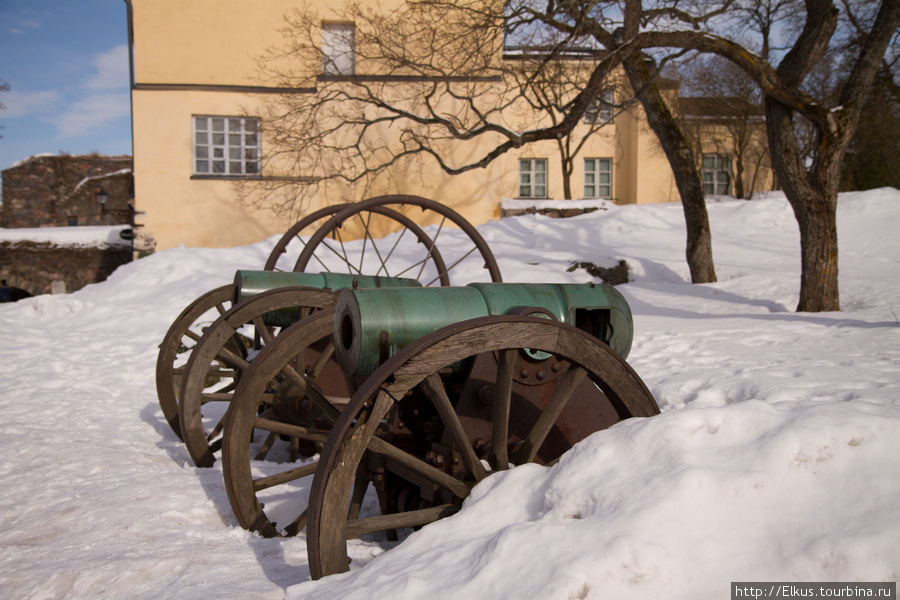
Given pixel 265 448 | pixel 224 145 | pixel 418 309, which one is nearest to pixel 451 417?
pixel 418 309

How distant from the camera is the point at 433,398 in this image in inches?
94.4

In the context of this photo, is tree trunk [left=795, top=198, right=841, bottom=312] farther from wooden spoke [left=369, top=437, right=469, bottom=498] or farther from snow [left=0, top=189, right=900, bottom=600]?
wooden spoke [left=369, top=437, right=469, bottom=498]

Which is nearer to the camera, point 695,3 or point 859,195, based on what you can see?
point 695,3

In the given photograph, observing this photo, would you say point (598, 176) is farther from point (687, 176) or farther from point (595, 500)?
point (595, 500)

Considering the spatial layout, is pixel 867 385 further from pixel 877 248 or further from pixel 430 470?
pixel 877 248

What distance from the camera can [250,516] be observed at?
3123 millimetres

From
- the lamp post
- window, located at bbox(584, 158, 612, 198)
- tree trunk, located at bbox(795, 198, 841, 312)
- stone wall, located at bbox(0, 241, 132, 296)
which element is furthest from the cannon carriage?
window, located at bbox(584, 158, 612, 198)

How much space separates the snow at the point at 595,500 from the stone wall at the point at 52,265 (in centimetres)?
1139

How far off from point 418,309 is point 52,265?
17.4 m

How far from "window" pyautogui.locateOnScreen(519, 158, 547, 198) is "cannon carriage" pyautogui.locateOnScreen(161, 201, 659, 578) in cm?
2014

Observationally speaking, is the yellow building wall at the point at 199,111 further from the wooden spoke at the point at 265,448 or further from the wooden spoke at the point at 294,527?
the wooden spoke at the point at 294,527

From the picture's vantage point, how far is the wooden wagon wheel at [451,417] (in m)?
2.21

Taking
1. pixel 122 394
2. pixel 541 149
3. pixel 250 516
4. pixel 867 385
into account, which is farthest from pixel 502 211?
pixel 250 516

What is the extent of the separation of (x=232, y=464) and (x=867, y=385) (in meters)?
3.98
